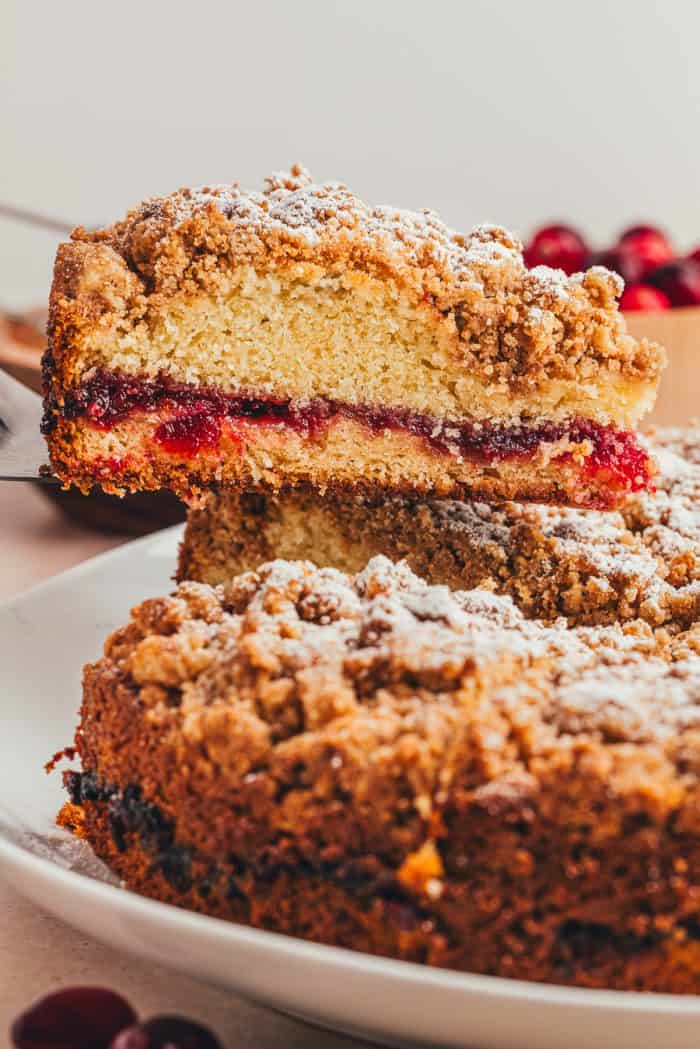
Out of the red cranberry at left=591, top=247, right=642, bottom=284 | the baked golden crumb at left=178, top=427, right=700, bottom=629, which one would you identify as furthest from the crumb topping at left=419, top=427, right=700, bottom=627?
the red cranberry at left=591, top=247, right=642, bottom=284

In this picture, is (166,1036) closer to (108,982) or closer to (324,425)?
(108,982)

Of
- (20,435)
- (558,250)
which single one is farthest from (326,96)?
(20,435)

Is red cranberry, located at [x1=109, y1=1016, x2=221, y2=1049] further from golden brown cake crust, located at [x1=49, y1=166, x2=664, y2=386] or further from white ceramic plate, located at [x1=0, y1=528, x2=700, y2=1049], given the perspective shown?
golden brown cake crust, located at [x1=49, y1=166, x2=664, y2=386]

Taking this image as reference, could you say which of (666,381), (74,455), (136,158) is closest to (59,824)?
(74,455)

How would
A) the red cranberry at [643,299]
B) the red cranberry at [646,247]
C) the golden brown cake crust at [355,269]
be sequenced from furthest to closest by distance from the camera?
the red cranberry at [646,247] < the red cranberry at [643,299] < the golden brown cake crust at [355,269]

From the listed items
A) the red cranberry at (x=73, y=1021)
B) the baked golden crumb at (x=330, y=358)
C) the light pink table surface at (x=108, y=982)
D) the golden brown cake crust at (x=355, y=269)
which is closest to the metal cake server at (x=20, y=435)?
the baked golden crumb at (x=330, y=358)

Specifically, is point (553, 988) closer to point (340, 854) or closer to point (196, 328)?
point (340, 854)

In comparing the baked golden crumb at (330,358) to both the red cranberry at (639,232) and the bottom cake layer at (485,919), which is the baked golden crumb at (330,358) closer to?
the bottom cake layer at (485,919)
